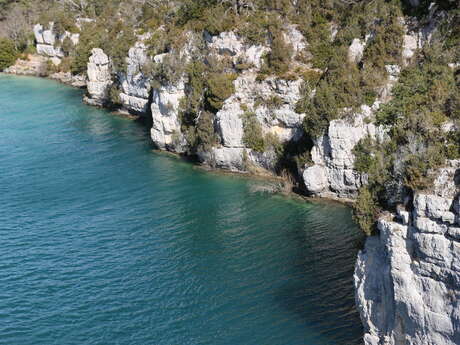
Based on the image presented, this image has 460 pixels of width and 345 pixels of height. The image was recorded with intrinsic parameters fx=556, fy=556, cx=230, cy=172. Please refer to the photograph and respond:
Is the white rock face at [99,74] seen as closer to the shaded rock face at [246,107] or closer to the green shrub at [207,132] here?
the shaded rock face at [246,107]

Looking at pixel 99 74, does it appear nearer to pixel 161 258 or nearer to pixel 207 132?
pixel 207 132

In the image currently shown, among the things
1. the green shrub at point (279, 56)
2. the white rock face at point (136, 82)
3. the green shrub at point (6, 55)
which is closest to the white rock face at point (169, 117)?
the white rock face at point (136, 82)

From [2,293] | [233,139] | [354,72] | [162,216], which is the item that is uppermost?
[354,72]

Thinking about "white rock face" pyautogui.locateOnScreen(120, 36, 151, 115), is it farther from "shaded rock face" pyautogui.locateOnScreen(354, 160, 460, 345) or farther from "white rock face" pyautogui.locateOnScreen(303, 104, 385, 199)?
"shaded rock face" pyautogui.locateOnScreen(354, 160, 460, 345)

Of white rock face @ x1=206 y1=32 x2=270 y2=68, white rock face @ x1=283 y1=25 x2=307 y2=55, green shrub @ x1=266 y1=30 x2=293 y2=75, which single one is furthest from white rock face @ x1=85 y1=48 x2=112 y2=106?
green shrub @ x1=266 y1=30 x2=293 y2=75

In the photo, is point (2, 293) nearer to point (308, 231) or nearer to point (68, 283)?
point (68, 283)

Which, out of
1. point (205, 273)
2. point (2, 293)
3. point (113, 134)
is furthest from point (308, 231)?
point (113, 134)
